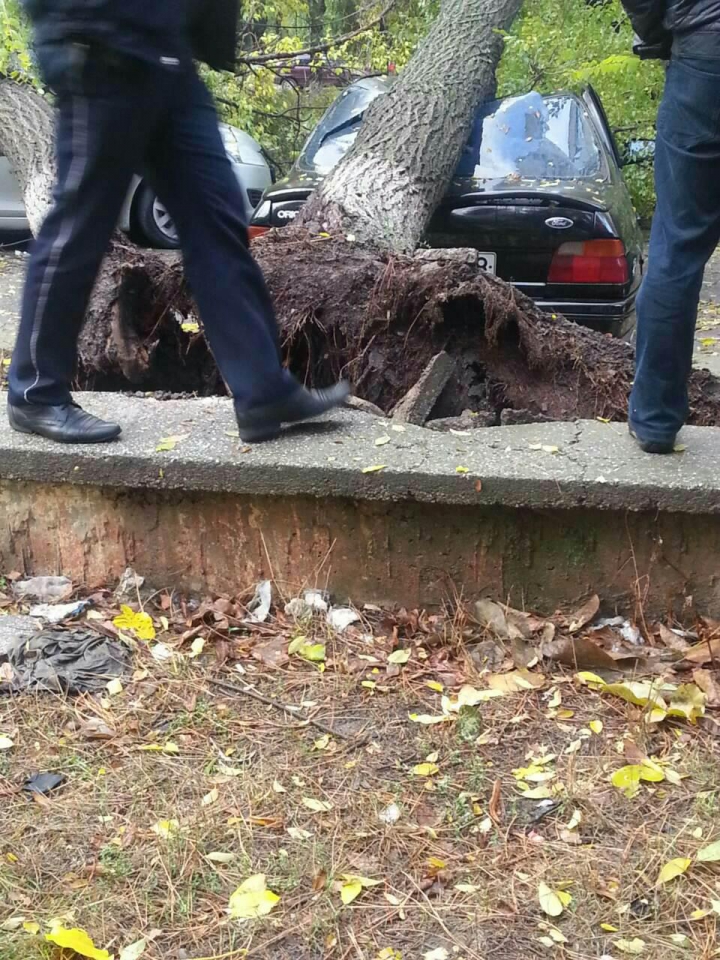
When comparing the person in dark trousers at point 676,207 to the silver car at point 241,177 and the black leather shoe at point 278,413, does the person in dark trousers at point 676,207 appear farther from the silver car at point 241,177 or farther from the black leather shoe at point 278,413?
the silver car at point 241,177

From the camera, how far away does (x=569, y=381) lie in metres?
3.45

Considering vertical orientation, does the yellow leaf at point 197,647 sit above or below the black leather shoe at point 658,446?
below

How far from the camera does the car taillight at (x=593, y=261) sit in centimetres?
453

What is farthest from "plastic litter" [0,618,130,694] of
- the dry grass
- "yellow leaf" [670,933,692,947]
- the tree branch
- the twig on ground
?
the tree branch

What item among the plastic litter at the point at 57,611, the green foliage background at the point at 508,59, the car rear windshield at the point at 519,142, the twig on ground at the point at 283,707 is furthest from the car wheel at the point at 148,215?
the twig on ground at the point at 283,707

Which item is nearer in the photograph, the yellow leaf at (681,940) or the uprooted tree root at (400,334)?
the yellow leaf at (681,940)

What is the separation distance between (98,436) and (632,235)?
3.32 metres

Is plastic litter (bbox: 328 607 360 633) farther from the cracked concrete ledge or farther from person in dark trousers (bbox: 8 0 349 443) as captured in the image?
person in dark trousers (bbox: 8 0 349 443)

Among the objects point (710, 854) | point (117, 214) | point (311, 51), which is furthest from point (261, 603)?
point (311, 51)

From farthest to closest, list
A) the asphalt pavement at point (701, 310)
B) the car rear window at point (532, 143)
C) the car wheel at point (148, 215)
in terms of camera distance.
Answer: the car wheel at point (148, 215)
the asphalt pavement at point (701, 310)
the car rear window at point (532, 143)

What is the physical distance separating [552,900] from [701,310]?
6.90m

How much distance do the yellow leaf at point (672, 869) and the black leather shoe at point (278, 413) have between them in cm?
152

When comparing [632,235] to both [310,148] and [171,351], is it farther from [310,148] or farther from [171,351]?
[171,351]

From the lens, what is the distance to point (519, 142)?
5422mm
